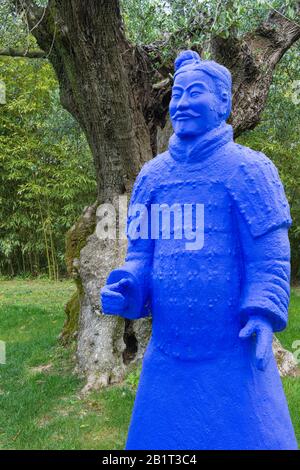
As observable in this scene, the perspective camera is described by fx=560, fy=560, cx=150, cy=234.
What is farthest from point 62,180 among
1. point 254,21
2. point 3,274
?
point 254,21

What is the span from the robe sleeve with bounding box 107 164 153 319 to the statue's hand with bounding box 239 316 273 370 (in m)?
0.55

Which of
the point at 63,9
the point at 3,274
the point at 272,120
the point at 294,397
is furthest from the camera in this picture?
the point at 3,274

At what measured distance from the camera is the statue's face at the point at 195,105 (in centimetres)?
252

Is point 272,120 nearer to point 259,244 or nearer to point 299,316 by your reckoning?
point 299,316

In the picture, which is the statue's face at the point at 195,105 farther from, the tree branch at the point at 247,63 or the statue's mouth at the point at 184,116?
the tree branch at the point at 247,63

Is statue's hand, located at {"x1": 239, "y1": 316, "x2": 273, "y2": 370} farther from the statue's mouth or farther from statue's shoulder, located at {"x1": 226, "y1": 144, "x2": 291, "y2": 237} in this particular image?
the statue's mouth

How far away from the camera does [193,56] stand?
269 cm

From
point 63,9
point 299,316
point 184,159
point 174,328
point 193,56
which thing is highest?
point 63,9

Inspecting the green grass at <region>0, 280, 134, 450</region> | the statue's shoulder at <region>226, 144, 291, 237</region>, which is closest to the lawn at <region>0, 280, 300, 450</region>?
the green grass at <region>0, 280, 134, 450</region>

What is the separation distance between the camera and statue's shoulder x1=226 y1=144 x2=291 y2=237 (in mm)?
2381

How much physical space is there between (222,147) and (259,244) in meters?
0.50

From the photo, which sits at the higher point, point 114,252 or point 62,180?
point 62,180

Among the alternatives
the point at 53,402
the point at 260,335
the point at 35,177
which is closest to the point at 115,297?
the point at 260,335

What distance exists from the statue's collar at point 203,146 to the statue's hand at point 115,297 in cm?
62
